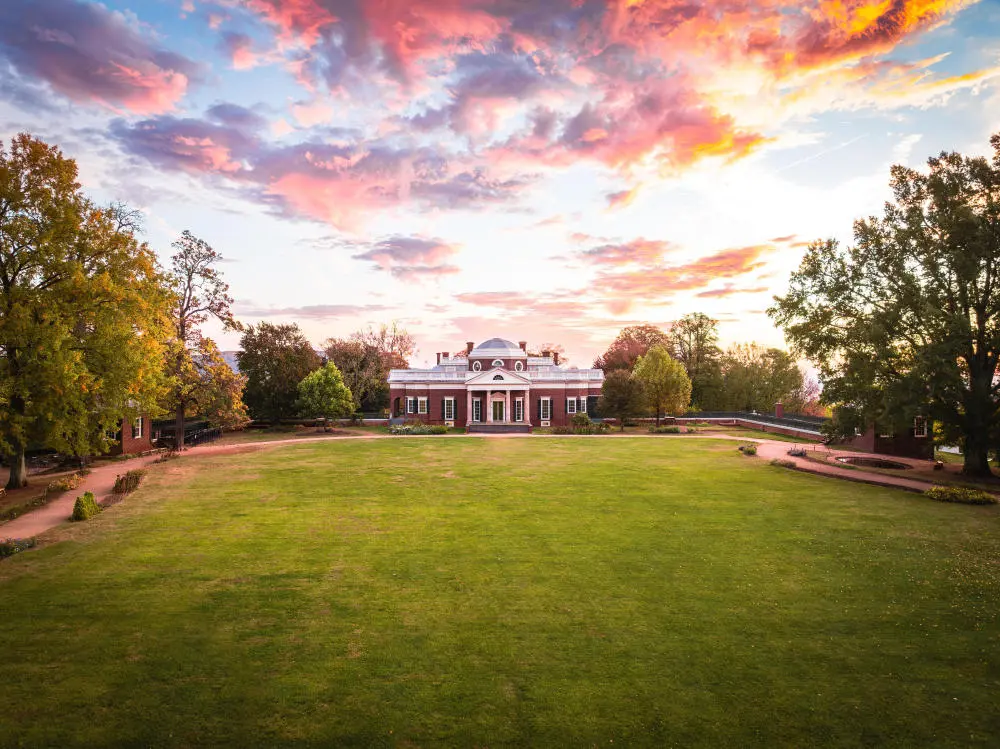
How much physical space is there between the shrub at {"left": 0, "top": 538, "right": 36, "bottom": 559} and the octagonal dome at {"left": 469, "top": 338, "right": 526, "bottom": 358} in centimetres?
4586

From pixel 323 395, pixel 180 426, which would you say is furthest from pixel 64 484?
pixel 323 395

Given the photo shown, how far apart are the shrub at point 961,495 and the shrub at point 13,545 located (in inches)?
1162

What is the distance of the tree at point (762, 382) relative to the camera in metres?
62.8

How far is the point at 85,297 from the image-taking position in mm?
20531

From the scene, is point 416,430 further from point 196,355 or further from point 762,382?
point 762,382

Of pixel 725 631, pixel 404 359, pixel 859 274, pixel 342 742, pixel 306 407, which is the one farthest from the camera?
pixel 404 359

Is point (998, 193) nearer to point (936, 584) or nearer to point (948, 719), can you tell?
point (936, 584)

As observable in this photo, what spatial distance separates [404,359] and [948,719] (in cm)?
7505

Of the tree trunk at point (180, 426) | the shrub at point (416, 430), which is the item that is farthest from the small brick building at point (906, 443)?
A: the tree trunk at point (180, 426)

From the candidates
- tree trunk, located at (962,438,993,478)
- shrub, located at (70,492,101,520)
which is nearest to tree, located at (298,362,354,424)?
shrub, located at (70,492,101,520)

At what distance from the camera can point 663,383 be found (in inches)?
1989

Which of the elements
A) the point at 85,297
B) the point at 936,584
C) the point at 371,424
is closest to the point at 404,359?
the point at 371,424

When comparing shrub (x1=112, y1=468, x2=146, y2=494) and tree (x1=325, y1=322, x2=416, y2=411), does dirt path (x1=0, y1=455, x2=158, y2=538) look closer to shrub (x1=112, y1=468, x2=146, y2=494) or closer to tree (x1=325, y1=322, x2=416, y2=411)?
shrub (x1=112, y1=468, x2=146, y2=494)

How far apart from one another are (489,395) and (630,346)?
90.9 feet
